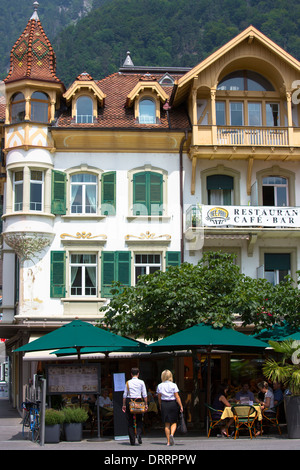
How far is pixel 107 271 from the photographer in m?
27.6

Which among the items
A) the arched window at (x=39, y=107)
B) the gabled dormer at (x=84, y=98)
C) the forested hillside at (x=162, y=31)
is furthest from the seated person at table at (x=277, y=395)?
the forested hillside at (x=162, y=31)

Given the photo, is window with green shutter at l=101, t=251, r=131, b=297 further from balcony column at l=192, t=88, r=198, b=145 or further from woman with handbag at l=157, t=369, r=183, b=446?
woman with handbag at l=157, t=369, r=183, b=446

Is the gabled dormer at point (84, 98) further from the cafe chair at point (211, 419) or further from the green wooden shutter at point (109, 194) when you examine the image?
the cafe chair at point (211, 419)

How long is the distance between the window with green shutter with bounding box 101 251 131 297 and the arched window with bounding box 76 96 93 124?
548cm

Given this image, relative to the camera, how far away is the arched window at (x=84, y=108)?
28609mm

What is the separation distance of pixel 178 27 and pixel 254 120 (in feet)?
308

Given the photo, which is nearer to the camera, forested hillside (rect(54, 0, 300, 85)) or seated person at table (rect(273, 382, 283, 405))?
seated person at table (rect(273, 382, 283, 405))

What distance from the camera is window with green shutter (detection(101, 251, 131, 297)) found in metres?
27.5

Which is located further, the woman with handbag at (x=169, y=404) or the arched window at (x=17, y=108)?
the arched window at (x=17, y=108)

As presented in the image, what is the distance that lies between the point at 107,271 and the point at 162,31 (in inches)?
3669

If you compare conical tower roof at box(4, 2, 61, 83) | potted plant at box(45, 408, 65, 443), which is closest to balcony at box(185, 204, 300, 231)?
conical tower roof at box(4, 2, 61, 83)

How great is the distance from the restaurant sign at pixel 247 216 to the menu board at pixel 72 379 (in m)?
11.0

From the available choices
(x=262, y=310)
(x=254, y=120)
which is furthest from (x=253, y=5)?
(x=262, y=310)

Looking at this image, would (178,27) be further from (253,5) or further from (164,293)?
(164,293)
